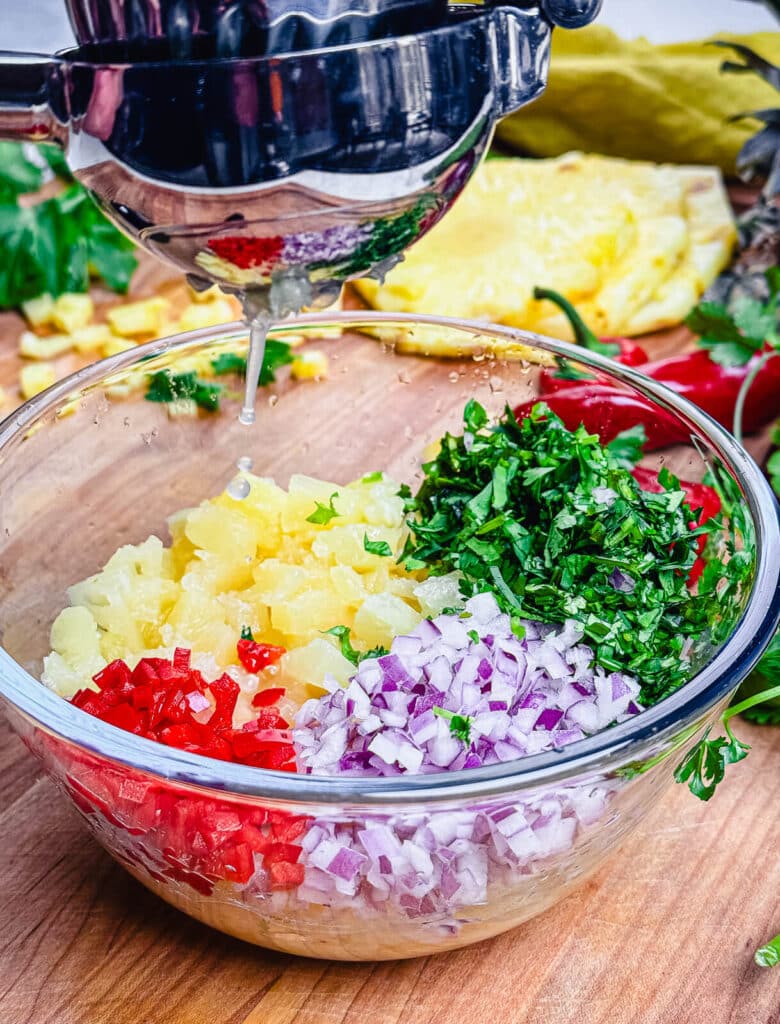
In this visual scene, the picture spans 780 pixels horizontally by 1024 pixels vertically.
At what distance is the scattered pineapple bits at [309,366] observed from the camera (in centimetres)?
199

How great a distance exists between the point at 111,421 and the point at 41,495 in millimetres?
154

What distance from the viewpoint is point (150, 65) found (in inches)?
39.2

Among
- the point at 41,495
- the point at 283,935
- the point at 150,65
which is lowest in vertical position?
the point at 283,935

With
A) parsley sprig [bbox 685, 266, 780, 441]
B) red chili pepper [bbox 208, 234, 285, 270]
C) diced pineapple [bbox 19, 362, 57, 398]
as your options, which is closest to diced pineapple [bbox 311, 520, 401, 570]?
red chili pepper [bbox 208, 234, 285, 270]

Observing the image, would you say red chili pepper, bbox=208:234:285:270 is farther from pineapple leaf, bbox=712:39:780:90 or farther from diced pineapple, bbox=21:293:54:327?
pineapple leaf, bbox=712:39:780:90

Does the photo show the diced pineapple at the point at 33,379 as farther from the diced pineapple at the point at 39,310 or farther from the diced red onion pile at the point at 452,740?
the diced red onion pile at the point at 452,740

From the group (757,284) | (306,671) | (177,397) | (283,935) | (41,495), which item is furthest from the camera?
(757,284)

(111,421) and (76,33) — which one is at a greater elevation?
(76,33)

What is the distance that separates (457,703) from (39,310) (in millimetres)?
1787

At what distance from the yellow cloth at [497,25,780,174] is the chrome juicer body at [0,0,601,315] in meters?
2.27

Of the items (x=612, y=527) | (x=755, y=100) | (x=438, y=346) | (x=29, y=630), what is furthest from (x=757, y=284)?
(x=29, y=630)

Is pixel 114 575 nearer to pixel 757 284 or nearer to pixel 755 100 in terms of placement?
pixel 757 284

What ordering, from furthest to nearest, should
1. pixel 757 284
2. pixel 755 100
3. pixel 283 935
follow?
pixel 755 100 → pixel 757 284 → pixel 283 935

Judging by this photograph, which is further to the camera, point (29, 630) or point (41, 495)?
point (41, 495)
